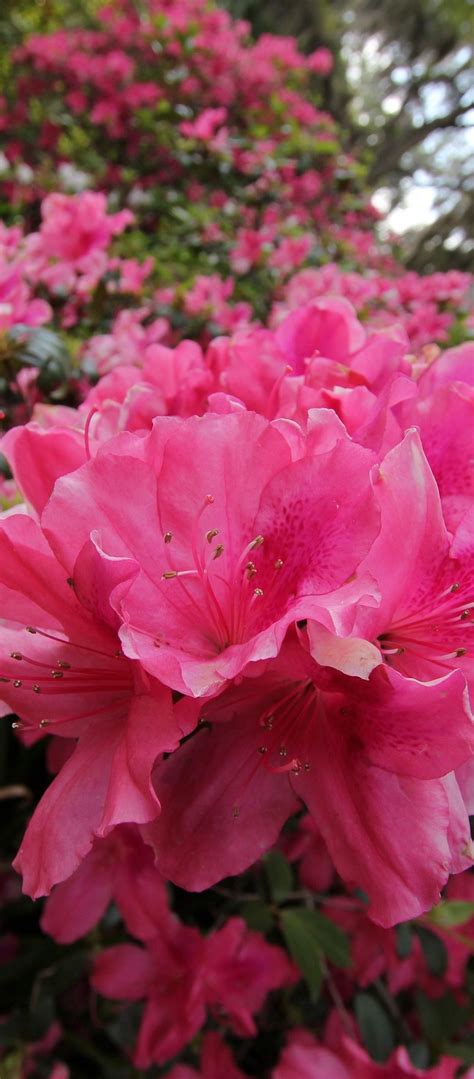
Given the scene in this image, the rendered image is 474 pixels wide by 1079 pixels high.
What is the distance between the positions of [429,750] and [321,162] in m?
3.45

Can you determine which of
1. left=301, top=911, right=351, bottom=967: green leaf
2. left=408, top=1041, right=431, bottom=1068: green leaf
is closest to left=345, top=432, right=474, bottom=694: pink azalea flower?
left=301, top=911, right=351, bottom=967: green leaf

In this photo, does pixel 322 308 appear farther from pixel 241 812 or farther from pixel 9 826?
pixel 9 826

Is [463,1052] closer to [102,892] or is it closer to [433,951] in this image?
[433,951]

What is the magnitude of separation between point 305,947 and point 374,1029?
0.23 metres

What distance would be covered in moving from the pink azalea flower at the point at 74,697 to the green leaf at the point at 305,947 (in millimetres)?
571

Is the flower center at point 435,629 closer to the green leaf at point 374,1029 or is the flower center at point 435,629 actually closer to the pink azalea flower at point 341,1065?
the pink azalea flower at point 341,1065

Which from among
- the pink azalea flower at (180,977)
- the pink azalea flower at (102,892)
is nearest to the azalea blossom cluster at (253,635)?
the pink azalea flower at (102,892)

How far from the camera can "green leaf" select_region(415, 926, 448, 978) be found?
1.02 meters

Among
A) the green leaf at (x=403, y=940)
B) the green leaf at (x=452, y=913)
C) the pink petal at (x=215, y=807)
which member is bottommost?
the green leaf at (x=403, y=940)

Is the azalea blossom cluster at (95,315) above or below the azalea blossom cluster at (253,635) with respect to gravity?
above

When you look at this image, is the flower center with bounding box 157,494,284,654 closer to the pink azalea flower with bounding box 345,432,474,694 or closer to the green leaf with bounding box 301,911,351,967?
the pink azalea flower with bounding box 345,432,474,694

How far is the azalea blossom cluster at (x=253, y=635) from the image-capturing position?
1.34ft

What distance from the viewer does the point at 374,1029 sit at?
3.34ft

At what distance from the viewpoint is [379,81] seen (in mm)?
6395
